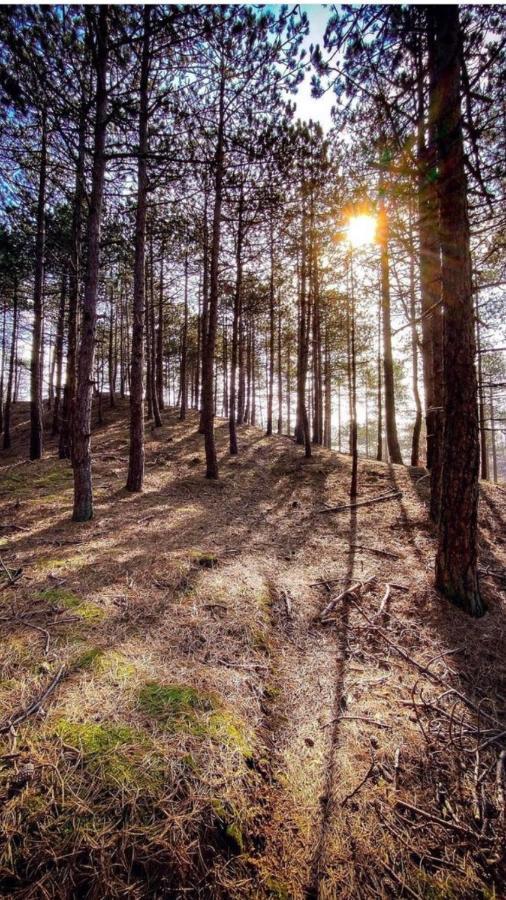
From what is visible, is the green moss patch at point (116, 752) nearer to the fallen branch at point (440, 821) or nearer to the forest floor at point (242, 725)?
the forest floor at point (242, 725)

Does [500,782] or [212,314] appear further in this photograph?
[212,314]

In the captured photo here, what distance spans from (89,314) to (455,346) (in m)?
5.80

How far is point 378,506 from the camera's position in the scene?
786 cm

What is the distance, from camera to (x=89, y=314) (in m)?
6.02

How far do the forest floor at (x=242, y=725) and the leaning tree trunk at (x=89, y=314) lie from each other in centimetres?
134

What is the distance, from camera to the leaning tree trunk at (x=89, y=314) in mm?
5848

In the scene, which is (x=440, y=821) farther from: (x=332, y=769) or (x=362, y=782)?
(x=332, y=769)

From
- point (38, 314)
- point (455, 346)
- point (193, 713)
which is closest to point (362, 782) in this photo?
point (193, 713)

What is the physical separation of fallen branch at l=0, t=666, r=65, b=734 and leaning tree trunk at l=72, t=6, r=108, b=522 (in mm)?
4281

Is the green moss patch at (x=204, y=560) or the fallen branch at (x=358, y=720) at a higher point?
the green moss patch at (x=204, y=560)

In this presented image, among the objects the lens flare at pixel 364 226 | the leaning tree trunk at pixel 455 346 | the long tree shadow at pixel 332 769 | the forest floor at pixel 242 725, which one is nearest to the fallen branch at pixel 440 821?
the forest floor at pixel 242 725

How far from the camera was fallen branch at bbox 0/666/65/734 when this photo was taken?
197cm

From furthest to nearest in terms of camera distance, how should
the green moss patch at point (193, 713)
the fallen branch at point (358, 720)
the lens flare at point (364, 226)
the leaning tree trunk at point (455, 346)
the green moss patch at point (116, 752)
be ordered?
the lens flare at point (364, 226) → the leaning tree trunk at point (455, 346) → the fallen branch at point (358, 720) → the green moss patch at point (193, 713) → the green moss patch at point (116, 752)

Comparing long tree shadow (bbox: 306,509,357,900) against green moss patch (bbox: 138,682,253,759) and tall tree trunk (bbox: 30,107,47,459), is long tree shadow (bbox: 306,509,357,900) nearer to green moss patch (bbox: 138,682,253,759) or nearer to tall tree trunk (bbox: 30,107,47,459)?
green moss patch (bbox: 138,682,253,759)
